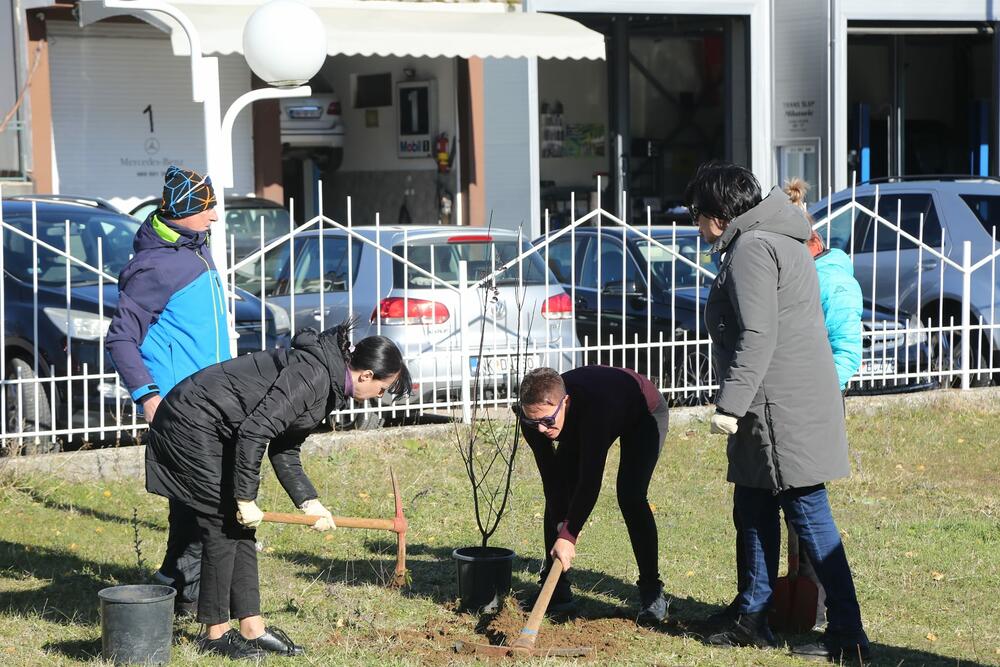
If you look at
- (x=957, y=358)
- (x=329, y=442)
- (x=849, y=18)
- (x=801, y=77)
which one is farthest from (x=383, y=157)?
(x=329, y=442)

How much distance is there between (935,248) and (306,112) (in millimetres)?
11406

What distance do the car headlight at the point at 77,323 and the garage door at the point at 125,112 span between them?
9562 millimetres

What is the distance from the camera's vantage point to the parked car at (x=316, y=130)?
1984 centimetres

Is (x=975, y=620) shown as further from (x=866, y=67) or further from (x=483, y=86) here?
(x=866, y=67)

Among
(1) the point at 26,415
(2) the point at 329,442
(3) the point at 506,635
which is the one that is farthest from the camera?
(2) the point at 329,442

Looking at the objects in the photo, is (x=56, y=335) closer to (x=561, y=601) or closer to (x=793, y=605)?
(x=561, y=601)

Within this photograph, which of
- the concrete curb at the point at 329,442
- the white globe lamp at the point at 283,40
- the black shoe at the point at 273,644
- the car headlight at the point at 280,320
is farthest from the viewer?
the car headlight at the point at 280,320

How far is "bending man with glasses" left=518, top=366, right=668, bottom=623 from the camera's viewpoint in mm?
5227

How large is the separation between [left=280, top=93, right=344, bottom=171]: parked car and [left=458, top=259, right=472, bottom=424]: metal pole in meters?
10.8

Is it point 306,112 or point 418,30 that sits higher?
point 418,30

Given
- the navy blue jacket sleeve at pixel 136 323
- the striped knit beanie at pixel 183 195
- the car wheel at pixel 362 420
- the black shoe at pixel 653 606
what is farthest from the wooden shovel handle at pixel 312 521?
the car wheel at pixel 362 420

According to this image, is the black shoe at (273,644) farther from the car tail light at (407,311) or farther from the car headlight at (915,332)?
the car headlight at (915,332)

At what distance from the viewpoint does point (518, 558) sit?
6770 mm

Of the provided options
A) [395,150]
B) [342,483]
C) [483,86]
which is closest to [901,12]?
[483,86]
